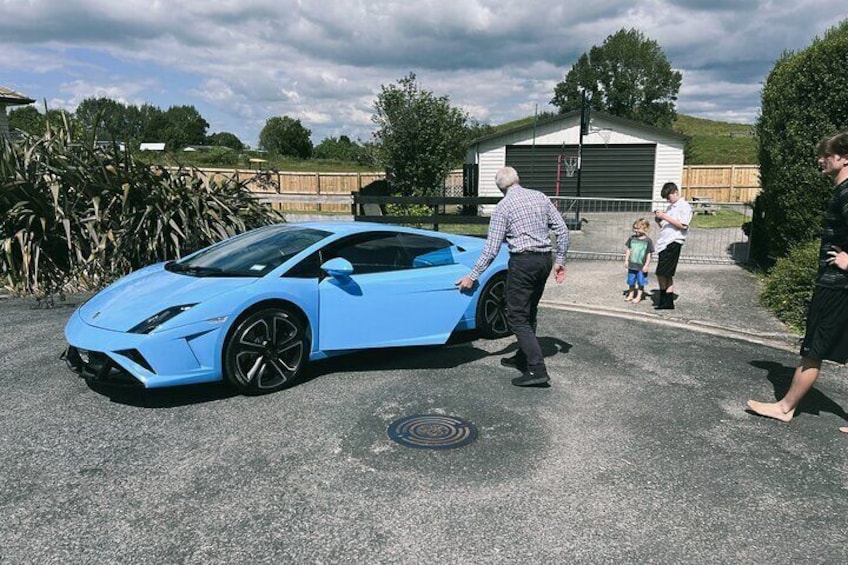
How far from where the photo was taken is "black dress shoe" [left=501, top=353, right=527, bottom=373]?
5402 millimetres

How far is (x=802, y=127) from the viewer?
8.15 meters

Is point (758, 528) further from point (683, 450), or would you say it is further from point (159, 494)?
point (159, 494)

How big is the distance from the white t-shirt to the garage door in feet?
58.1

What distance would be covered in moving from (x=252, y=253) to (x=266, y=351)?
1.00m

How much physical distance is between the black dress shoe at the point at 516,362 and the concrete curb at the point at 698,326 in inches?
106

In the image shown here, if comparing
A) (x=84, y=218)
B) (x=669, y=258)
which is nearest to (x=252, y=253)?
(x=669, y=258)

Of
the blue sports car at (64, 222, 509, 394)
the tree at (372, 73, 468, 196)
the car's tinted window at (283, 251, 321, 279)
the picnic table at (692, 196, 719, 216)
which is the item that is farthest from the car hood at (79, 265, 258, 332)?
the tree at (372, 73, 468, 196)

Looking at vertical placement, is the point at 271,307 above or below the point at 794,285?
above

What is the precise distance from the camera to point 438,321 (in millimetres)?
5473

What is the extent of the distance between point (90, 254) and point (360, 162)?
58.2 feet

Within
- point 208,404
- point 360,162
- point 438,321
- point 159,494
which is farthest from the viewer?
point 360,162

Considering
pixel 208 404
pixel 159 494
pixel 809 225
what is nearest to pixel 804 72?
pixel 809 225

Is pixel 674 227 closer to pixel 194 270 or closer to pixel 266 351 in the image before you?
pixel 266 351

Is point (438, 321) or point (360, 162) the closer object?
point (438, 321)
